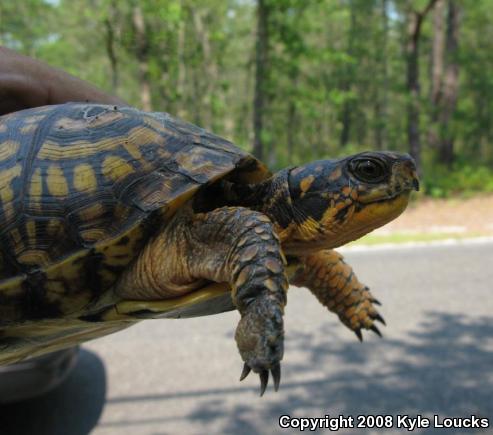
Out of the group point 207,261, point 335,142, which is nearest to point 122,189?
point 207,261

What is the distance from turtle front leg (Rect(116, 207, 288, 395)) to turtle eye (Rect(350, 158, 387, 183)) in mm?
319

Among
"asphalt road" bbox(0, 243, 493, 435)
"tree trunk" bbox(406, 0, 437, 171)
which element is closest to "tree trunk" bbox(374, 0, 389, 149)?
"tree trunk" bbox(406, 0, 437, 171)

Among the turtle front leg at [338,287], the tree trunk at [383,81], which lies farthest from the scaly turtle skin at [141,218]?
the tree trunk at [383,81]

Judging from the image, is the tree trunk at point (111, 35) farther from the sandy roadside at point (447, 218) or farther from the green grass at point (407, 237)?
the sandy roadside at point (447, 218)

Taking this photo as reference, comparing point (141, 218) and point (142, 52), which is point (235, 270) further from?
point (142, 52)

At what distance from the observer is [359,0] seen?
20.3 m

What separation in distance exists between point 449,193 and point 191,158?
12.9 meters

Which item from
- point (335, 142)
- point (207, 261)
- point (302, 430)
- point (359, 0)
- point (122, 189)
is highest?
point (359, 0)

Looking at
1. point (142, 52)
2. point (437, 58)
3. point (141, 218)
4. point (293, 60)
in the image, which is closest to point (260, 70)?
point (293, 60)

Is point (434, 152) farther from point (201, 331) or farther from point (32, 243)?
point (32, 243)

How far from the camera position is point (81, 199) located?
1.40 m

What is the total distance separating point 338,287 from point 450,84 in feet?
52.1

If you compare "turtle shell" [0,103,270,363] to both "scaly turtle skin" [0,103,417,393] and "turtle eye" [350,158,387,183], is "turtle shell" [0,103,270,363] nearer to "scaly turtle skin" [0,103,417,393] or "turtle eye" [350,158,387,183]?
"scaly turtle skin" [0,103,417,393]

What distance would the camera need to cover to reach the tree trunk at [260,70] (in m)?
10.7
